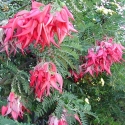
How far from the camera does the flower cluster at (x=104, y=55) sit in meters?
1.40

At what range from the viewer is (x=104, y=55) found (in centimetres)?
140

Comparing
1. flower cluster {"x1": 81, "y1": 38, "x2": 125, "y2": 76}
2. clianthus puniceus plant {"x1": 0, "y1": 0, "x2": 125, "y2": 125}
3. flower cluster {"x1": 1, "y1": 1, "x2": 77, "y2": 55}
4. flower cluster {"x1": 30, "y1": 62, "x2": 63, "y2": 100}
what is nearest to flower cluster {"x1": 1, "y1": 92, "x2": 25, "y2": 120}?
clianthus puniceus plant {"x1": 0, "y1": 0, "x2": 125, "y2": 125}

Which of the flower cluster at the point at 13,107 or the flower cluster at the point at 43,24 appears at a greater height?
the flower cluster at the point at 43,24

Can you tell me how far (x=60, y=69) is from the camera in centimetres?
141

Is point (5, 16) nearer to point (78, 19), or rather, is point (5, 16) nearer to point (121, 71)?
point (78, 19)

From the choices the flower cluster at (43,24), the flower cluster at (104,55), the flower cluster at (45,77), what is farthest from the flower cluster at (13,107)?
the flower cluster at (43,24)

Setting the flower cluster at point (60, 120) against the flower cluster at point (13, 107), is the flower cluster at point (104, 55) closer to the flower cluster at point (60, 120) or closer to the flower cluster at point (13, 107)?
the flower cluster at point (60, 120)

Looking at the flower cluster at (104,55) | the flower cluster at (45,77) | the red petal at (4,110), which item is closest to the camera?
the flower cluster at (45,77)

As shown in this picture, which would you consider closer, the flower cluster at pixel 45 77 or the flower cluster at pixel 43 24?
the flower cluster at pixel 43 24

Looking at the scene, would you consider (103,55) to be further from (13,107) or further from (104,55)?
(13,107)

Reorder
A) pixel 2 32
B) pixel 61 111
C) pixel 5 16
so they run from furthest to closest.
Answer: pixel 61 111 → pixel 5 16 → pixel 2 32

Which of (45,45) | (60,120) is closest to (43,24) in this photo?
(45,45)

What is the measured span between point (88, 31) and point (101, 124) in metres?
0.48

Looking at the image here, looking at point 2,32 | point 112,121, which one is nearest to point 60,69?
point 2,32
